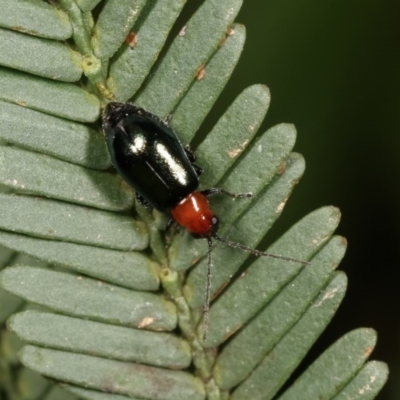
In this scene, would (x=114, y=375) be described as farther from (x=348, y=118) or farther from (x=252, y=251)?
(x=348, y=118)

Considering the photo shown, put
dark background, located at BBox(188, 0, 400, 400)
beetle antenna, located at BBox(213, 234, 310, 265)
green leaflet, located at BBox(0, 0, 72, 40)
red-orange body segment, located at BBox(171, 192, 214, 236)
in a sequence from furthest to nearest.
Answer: dark background, located at BBox(188, 0, 400, 400) → red-orange body segment, located at BBox(171, 192, 214, 236) → beetle antenna, located at BBox(213, 234, 310, 265) → green leaflet, located at BBox(0, 0, 72, 40)

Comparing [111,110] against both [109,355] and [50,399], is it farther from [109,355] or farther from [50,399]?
[50,399]

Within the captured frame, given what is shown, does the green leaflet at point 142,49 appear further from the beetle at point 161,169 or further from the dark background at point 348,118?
the dark background at point 348,118

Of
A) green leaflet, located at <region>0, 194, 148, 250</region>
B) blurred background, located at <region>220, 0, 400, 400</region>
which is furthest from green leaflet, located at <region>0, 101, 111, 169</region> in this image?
blurred background, located at <region>220, 0, 400, 400</region>

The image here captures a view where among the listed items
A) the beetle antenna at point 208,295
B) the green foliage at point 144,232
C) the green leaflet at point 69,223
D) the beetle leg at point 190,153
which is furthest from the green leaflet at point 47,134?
the beetle antenna at point 208,295

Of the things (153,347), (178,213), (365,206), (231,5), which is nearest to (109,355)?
(153,347)

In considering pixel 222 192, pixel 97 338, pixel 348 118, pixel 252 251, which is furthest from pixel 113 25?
pixel 348 118

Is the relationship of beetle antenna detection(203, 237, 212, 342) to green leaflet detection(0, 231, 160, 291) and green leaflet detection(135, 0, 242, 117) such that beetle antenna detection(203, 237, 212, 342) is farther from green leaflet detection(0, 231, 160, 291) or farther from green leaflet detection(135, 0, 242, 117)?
green leaflet detection(135, 0, 242, 117)
